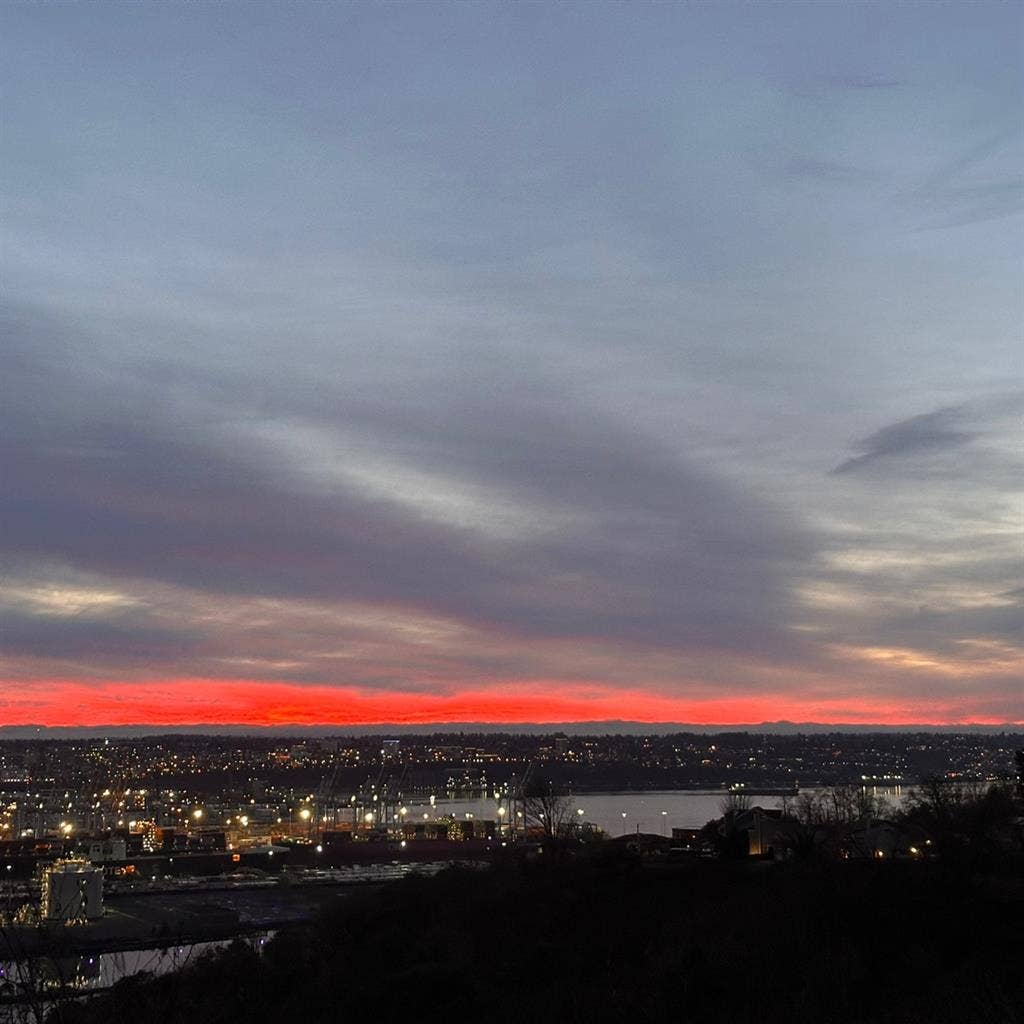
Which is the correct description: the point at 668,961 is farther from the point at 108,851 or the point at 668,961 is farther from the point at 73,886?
the point at 108,851

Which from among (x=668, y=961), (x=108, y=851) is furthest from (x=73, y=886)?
(x=668, y=961)

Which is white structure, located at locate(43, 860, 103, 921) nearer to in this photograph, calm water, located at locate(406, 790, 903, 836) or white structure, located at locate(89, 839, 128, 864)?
white structure, located at locate(89, 839, 128, 864)

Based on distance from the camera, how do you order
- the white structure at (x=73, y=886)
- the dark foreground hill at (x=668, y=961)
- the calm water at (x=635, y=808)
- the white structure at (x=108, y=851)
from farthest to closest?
the calm water at (x=635, y=808) < the white structure at (x=108, y=851) < the white structure at (x=73, y=886) < the dark foreground hill at (x=668, y=961)

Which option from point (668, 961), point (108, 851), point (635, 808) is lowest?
point (635, 808)

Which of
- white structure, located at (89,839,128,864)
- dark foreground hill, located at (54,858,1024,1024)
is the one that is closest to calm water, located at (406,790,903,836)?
white structure, located at (89,839,128,864)

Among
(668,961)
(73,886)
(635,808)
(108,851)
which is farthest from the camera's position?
(635,808)

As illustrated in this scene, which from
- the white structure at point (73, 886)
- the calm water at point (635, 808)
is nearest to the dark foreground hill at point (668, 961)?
the white structure at point (73, 886)

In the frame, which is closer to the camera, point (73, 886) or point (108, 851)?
point (73, 886)

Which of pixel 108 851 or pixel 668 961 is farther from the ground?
pixel 668 961

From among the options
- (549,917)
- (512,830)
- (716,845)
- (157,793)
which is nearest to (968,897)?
(549,917)

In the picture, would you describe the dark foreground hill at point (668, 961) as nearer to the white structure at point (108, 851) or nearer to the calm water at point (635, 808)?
the white structure at point (108, 851)
